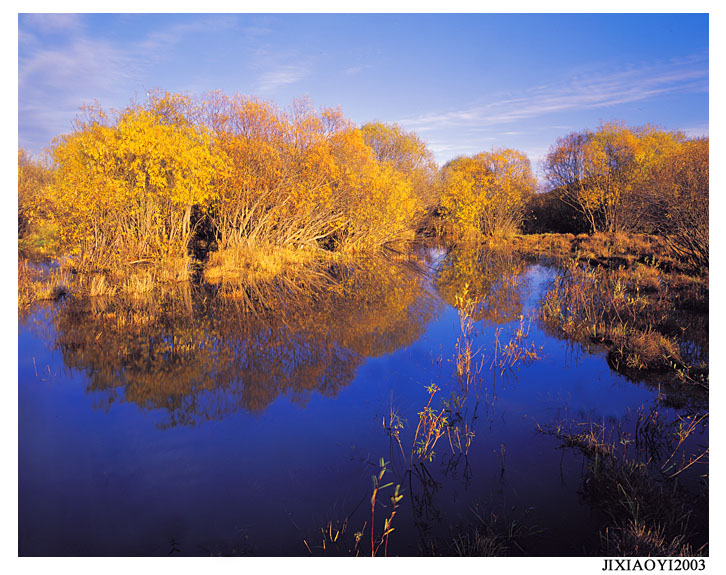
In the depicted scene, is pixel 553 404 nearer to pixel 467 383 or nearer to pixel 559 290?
pixel 467 383

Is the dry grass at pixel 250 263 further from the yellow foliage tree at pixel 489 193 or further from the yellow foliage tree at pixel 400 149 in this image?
the yellow foliage tree at pixel 400 149

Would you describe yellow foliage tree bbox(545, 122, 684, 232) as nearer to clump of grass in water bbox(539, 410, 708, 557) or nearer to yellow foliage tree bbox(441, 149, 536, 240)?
yellow foliage tree bbox(441, 149, 536, 240)

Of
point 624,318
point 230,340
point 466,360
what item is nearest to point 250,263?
point 230,340

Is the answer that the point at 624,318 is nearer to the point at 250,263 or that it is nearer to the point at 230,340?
the point at 230,340

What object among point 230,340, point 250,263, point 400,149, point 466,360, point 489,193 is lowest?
point 466,360

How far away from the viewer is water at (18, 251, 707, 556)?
14.3 ft

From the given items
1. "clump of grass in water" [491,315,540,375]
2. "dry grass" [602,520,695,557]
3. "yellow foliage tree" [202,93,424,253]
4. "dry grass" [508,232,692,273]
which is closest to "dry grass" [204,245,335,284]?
"yellow foliage tree" [202,93,424,253]

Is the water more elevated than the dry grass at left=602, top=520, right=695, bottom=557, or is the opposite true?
the water

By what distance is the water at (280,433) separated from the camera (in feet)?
14.3

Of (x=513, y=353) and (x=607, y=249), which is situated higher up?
(x=607, y=249)

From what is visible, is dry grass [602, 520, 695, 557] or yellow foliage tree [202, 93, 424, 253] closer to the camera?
dry grass [602, 520, 695, 557]

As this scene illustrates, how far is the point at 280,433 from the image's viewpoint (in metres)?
6.24

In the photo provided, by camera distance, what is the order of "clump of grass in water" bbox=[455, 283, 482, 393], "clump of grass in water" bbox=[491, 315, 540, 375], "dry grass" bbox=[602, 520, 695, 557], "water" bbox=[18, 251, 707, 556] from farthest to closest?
1. "clump of grass in water" bbox=[491, 315, 540, 375]
2. "clump of grass in water" bbox=[455, 283, 482, 393]
3. "water" bbox=[18, 251, 707, 556]
4. "dry grass" bbox=[602, 520, 695, 557]

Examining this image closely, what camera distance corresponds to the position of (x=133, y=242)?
1688 cm
